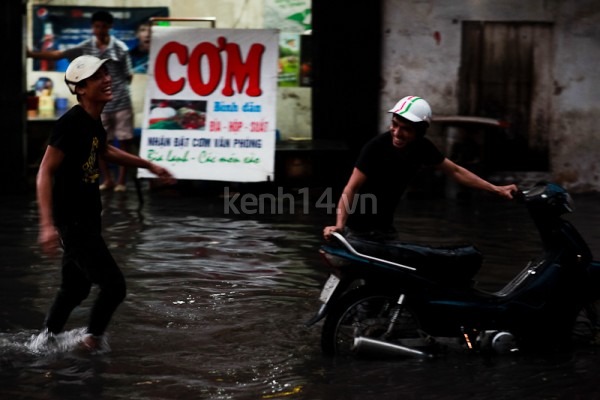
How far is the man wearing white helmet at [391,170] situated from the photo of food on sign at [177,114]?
601 cm

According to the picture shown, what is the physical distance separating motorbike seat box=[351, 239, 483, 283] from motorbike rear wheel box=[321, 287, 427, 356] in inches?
8.5

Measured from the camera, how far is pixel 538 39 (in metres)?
13.6

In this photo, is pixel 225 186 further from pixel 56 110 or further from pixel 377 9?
pixel 56 110

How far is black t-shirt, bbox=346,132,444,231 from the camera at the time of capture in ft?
21.9

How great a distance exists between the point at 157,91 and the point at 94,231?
6.59m

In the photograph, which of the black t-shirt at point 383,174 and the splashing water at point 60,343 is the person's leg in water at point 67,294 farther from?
the black t-shirt at point 383,174

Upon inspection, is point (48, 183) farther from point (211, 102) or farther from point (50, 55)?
point (50, 55)

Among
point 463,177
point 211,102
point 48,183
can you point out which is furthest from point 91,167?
point 211,102

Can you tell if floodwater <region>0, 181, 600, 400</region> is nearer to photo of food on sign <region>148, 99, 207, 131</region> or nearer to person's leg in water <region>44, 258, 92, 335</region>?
person's leg in water <region>44, 258, 92, 335</region>

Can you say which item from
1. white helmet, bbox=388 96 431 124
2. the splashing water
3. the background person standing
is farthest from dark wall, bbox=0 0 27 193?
white helmet, bbox=388 96 431 124

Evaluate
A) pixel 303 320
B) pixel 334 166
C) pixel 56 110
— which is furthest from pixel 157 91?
pixel 303 320

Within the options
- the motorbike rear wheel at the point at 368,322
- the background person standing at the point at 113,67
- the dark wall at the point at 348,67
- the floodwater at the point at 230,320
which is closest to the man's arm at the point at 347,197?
the motorbike rear wheel at the point at 368,322

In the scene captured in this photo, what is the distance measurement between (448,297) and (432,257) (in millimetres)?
256

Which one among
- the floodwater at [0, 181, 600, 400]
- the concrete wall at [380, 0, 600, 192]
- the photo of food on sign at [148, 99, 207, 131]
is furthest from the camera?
the concrete wall at [380, 0, 600, 192]
